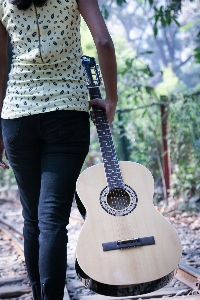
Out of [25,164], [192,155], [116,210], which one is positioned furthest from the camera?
[192,155]

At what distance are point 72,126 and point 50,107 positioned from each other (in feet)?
0.38

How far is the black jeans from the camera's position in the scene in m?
1.82

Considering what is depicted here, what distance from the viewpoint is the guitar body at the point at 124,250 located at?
198 cm

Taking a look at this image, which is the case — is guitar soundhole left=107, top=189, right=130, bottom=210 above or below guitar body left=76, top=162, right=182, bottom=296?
above

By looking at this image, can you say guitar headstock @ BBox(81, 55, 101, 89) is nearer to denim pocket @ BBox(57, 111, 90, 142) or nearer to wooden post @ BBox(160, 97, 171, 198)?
denim pocket @ BBox(57, 111, 90, 142)

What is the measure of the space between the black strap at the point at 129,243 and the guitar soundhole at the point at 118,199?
0.69ft

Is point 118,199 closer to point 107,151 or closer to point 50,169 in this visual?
point 107,151

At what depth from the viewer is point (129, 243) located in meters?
2.06

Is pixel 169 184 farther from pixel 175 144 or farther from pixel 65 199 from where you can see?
pixel 65 199

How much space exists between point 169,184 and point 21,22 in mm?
5592

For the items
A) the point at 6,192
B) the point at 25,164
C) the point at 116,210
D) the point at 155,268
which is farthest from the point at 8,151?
the point at 6,192

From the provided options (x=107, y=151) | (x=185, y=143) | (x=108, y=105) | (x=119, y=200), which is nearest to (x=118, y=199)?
(x=119, y=200)

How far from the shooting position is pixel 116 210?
86.6 inches

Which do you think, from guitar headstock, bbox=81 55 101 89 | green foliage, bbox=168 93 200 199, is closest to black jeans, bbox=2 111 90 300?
guitar headstock, bbox=81 55 101 89
